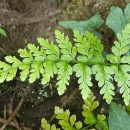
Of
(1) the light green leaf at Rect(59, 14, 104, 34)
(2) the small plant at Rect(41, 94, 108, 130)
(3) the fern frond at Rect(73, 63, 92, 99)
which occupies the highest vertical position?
(1) the light green leaf at Rect(59, 14, 104, 34)

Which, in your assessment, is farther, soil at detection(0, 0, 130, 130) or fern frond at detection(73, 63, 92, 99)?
soil at detection(0, 0, 130, 130)

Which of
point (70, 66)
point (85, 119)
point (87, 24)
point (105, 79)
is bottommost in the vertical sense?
point (85, 119)

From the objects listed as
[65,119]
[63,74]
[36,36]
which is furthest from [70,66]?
[36,36]

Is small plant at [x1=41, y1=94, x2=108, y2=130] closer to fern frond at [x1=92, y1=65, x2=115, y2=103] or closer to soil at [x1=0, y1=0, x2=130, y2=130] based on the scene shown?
soil at [x1=0, y1=0, x2=130, y2=130]

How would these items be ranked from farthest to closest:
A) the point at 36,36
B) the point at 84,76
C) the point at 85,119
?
the point at 36,36
the point at 85,119
the point at 84,76

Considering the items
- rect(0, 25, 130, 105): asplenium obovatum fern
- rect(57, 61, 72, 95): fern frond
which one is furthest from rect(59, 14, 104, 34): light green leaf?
rect(57, 61, 72, 95): fern frond

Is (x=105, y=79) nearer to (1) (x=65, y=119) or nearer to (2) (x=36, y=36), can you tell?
(1) (x=65, y=119)

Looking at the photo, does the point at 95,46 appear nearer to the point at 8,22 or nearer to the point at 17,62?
the point at 17,62
